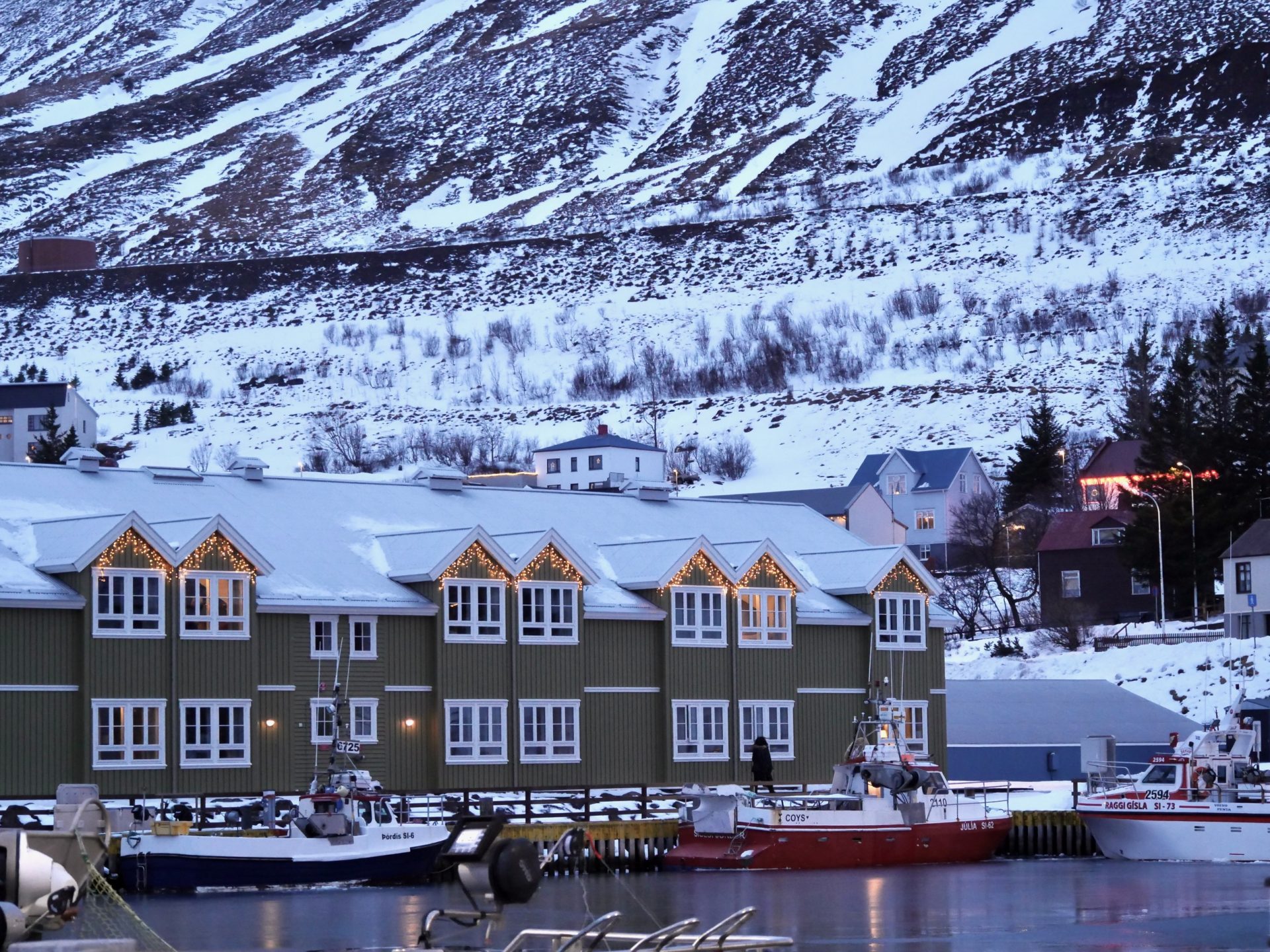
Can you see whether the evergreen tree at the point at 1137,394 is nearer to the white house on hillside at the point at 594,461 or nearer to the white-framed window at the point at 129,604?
the white house on hillside at the point at 594,461

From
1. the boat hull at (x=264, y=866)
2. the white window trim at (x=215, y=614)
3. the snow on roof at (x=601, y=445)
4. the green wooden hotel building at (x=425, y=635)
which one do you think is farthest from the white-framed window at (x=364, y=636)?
the snow on roof at (x=601, y=445)

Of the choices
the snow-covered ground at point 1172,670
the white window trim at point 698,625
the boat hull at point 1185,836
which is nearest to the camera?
the boat hull at point 1185,836

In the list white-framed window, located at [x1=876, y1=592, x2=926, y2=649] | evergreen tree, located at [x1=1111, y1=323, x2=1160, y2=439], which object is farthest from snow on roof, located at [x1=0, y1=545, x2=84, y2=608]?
evergreen tree, located at [x1=1111, y1=323, x2=1160, y2=439]

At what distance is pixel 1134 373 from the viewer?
149 metres

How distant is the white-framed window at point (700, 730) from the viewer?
57.1 metres

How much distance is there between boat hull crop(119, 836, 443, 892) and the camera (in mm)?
42688

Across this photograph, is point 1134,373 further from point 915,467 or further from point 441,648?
point 441,648

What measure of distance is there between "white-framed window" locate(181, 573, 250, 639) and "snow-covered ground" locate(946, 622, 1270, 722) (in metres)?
35.1

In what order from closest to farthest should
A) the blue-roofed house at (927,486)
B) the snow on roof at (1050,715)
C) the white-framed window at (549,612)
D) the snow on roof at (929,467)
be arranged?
1. the white-framed window at (549,612)
2. the snow on roof at (1050,715)
3. the blue-roofed house at (927,486)
4. the snow on roof at (929,467)

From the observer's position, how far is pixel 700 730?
189 ft

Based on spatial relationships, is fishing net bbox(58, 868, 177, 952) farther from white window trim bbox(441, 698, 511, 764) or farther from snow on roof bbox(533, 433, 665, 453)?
snow on roof bbox(533, 433, 665, 453)

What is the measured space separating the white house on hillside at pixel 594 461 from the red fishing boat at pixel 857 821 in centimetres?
8409

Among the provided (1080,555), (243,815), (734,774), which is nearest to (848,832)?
(734,774)

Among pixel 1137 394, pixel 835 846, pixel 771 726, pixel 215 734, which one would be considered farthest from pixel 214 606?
pixel 1137 394
